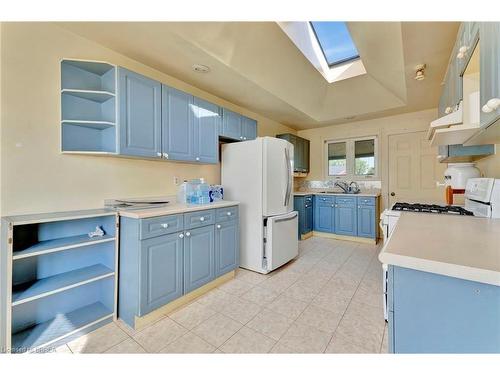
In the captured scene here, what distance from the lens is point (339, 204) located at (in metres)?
4.26

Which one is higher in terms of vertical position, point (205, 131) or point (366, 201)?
point (205, 131)

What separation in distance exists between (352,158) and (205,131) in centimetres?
348

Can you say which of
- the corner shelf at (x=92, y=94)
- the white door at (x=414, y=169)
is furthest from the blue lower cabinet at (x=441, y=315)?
the white door at (x=414, y=169)

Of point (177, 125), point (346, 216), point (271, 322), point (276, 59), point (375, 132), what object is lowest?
point (271, 322)

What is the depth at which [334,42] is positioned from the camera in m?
3.12

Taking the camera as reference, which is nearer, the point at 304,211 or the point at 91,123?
the point at 91,123

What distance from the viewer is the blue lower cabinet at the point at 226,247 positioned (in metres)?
2.36

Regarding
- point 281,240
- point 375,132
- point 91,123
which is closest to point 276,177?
point 281,240

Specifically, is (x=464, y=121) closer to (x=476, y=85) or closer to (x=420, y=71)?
(x=476, y=85)

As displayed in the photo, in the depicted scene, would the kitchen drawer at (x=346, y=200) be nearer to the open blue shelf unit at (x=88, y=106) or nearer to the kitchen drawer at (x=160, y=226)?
the kitchen drawer at (x=160, y=226)

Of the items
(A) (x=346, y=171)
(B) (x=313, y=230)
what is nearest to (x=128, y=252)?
(B) (x=313, y=230)

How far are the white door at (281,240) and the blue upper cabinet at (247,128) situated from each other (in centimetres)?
130

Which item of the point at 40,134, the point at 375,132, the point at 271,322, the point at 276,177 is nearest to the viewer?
the point at 40,134

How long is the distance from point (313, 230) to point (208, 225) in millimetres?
2968
